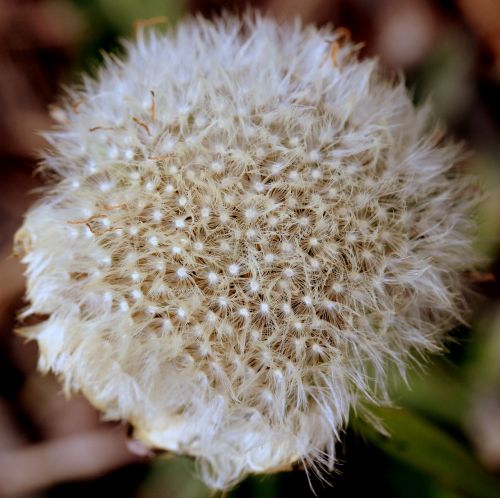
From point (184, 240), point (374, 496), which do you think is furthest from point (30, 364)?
point (184, 240)

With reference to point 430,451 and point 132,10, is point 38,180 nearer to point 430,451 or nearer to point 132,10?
point 132,10

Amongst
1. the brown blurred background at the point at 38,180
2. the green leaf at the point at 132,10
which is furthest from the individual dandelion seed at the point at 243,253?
the green leaf at the point at 132,10

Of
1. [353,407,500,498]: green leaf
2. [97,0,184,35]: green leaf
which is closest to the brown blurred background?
[97,0,184,35]: green leaf

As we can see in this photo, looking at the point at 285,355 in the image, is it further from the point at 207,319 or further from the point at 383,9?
the point at 383,9

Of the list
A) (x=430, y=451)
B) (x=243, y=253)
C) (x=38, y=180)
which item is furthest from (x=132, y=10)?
(x=430, y=451)

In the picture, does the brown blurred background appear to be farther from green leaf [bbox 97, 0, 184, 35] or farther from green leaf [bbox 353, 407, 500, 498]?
green leaf [bbox 353, 407, 500, 498]
